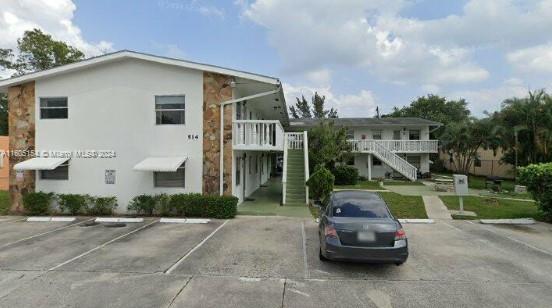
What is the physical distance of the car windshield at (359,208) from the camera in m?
6.86

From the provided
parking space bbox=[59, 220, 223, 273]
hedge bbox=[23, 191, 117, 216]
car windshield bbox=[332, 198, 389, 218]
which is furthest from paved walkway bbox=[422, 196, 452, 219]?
hedge bbox=[23, 191, 117, 216]

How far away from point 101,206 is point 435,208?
1328cm

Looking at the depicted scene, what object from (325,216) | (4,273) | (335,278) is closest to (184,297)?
(335,278)

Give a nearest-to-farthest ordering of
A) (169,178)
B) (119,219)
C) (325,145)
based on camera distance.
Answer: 1. (119,219)
2. (169,178)
3. (325,145)

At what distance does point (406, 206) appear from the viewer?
1346cm

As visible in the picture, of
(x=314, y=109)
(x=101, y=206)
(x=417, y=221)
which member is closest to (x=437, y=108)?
(x=314, y=109)

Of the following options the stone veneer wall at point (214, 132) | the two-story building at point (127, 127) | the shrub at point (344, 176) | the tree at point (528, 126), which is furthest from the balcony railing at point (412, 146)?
the stone veneer wall at point (214, 132)

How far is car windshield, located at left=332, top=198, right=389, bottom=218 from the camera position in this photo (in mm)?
6855

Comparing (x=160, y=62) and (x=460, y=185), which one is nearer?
(x=460, y=185)

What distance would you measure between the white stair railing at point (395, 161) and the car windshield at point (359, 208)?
18346 millimetres

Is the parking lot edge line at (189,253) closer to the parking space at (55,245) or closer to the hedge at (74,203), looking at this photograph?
the parking space at (55,245)

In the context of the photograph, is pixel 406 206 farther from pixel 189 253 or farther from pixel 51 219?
pixel 51 219

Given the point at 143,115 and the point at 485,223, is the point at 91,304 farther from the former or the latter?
the point at 485,223

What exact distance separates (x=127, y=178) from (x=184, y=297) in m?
9.04
